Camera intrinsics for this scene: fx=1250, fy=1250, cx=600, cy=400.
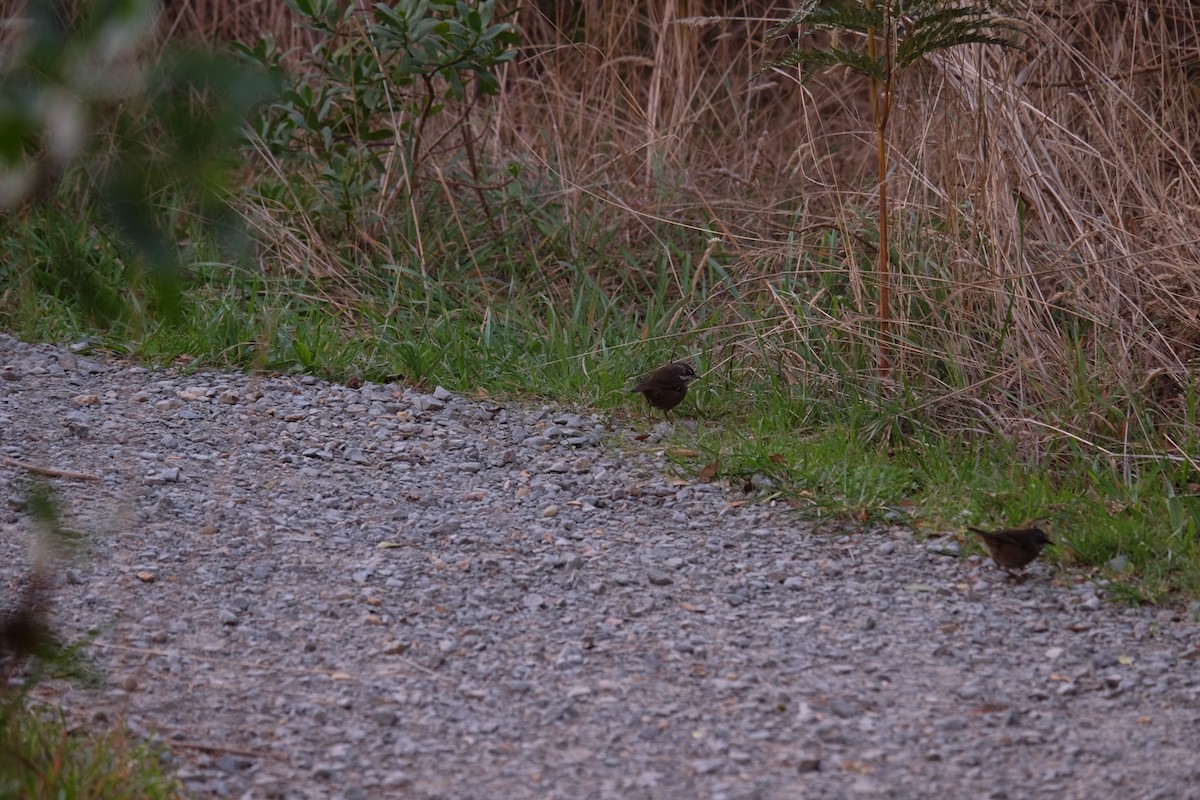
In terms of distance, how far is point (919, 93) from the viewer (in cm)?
534

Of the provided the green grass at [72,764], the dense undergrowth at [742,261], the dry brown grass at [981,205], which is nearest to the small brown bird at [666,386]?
the dense undergrowth at [742,261]

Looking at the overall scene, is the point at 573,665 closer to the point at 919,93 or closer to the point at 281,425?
the point at 281,425

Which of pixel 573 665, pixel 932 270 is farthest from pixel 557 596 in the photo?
pixel 932 270

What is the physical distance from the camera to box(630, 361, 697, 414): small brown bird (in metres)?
4.57

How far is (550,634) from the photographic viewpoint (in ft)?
10.3

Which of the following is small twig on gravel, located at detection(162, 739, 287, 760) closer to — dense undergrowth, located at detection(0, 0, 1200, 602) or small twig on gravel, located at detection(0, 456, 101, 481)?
dense undergrowth, located at detection(0, 0, 1200, 602)

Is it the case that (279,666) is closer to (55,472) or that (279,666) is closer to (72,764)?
(72,764)

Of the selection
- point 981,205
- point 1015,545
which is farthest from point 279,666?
point 981,205

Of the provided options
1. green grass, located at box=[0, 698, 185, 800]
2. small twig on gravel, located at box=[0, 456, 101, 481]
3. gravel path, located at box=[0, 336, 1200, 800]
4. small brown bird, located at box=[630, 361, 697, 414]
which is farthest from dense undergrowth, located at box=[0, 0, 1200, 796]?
small twig on gravel, located at box=[0, 456, 101, 481]

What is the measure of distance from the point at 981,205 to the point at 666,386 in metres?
1.46

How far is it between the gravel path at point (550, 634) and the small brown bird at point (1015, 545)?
0.08 meters

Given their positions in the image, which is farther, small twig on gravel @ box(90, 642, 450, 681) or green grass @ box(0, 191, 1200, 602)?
green grass @ box(0, 191, 1200, 602)

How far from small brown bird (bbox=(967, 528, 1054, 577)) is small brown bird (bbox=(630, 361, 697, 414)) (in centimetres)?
147

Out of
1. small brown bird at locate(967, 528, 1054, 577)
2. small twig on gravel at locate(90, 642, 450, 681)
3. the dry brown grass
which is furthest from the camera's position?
the dry brown grass
